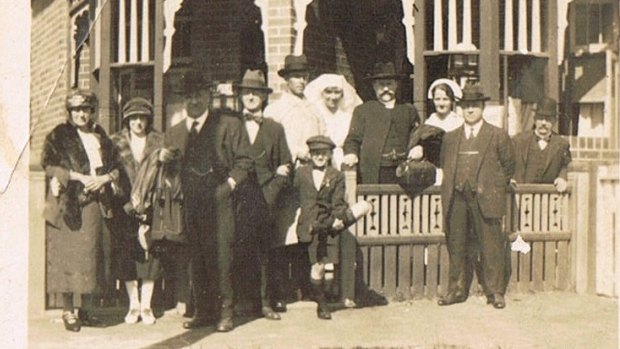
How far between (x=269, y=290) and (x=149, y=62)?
5.83 feet

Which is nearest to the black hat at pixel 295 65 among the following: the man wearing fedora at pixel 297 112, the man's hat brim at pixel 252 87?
the man wearing fedora at pixel 297 112

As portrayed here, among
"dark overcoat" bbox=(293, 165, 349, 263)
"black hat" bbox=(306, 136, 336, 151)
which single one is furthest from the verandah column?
"dark overcoat" bbox=(293, 165, 349, 263)

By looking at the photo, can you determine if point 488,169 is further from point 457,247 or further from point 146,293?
point 146,293

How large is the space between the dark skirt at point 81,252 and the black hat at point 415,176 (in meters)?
2.04

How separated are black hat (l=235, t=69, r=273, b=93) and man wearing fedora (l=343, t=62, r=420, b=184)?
0.67 meters

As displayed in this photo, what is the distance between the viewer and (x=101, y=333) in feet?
19.7

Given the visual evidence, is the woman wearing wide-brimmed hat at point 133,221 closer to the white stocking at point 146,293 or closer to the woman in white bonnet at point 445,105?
the white stocking at point 146,293

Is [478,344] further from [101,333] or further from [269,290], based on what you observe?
[101,333]

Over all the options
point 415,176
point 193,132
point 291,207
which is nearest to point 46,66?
point 193,132

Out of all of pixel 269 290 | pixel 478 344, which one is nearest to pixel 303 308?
pixel 269 290

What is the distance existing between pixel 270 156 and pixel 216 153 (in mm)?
363

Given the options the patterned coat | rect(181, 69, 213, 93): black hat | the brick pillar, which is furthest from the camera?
the brick pillar

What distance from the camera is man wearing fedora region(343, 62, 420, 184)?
6395 mm

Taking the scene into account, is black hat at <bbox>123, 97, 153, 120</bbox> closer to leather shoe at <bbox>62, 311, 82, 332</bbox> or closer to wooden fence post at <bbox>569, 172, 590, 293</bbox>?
leather shoe at <bbox>62, 311, 82, 332</bbox>
